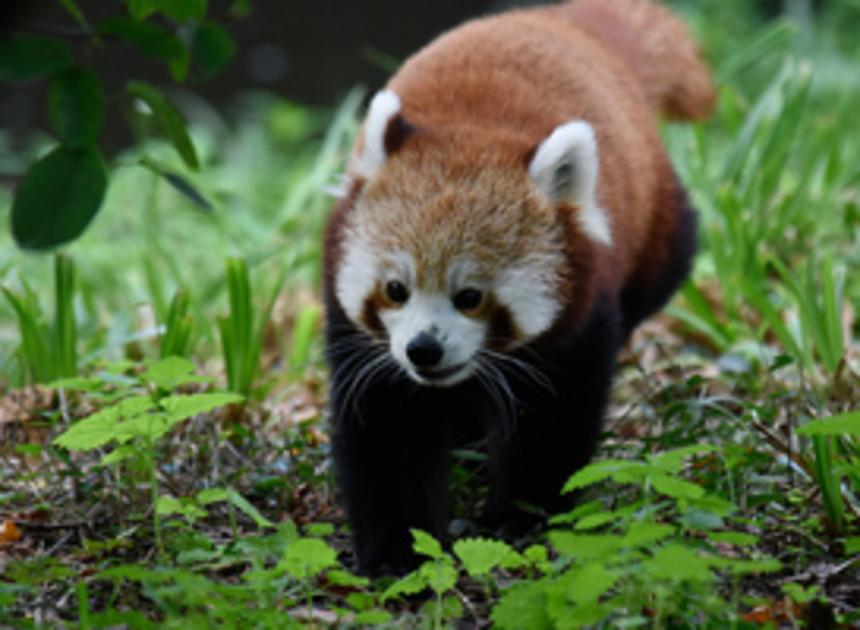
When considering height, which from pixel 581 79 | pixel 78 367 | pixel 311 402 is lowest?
pixel 311 402

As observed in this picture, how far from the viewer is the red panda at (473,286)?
9.82 ft

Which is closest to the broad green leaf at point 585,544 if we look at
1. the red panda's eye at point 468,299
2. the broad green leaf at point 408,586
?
the broad green leaf at point 408,586

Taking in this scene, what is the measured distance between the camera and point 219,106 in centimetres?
1123

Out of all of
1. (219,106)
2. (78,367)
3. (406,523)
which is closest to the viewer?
(406,523)

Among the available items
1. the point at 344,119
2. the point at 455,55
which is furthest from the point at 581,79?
the point at 344,119

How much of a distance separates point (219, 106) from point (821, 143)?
273 inches

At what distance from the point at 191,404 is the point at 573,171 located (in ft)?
3.75

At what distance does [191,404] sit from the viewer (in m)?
2.66

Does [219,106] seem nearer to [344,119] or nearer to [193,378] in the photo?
[344,119]

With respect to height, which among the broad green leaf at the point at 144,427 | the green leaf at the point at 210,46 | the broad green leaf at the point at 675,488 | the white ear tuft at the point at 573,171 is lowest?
the broad green leaf at the point at 144,427

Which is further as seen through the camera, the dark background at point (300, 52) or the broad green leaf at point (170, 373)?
the dark background at point (300, 52)

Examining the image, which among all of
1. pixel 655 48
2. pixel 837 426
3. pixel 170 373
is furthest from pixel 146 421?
pixel 655 48

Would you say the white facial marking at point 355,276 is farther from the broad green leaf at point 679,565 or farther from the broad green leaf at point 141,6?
the broad green leaf at point 679,565

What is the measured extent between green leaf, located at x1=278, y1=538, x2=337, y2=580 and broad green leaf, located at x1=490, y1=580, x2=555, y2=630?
34cm
